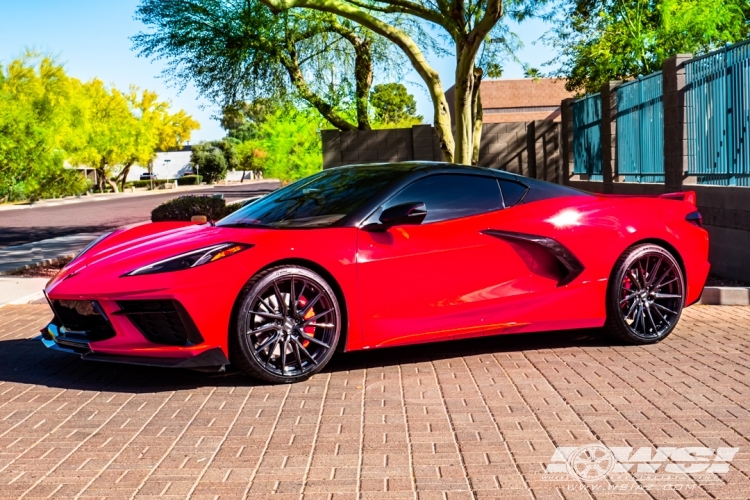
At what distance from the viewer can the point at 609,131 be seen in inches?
639

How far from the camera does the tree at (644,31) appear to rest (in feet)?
89.6

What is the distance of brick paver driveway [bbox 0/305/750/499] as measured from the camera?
162 inches

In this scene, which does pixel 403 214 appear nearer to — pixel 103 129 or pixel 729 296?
pixel 729 296

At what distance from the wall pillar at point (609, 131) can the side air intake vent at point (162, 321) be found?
11.6m

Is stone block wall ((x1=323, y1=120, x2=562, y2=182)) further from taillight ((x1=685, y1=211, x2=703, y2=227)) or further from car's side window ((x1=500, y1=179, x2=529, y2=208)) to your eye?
car's side window ((x1=500, y1=179, x2=529, y2=208))

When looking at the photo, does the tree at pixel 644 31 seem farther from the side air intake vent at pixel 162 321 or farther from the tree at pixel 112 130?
the tree at pixel 112 130

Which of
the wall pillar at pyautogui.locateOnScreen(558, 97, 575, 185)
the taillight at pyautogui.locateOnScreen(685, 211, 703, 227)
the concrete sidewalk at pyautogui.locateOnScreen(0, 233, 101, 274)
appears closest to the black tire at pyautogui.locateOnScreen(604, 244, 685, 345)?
the taillight at pyautogui.locateOnScreen(685, 211, 703, 227)

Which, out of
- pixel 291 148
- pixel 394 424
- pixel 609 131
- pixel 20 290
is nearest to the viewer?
pixel 394 424

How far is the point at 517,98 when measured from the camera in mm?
58281

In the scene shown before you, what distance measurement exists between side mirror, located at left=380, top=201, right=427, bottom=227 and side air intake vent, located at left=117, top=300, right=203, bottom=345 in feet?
4.97

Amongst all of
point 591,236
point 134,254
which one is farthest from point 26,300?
point 591,236

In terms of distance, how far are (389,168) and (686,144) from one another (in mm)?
6589

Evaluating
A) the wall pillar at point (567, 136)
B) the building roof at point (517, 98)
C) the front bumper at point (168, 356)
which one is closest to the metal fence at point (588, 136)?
the wall pillar at point (567, 136)

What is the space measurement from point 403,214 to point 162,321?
177 cm
